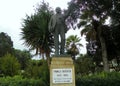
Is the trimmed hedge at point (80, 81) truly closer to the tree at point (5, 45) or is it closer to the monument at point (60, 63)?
the monument at point (60, 63)

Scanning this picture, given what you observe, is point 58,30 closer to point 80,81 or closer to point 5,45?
point 80,81

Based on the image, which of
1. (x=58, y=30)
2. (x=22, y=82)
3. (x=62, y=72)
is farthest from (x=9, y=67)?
(x=62, y=72)

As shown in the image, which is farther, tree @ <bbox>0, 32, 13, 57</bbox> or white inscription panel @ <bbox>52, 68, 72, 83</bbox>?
tree @ <bbox>0, 32, 13, 57</bbox>

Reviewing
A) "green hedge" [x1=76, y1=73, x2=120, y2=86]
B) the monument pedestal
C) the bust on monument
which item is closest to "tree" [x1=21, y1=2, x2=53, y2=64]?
"green hedge" [x1=76, y1=73, x2=120, y2=86]

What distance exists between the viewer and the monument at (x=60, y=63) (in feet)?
48.0

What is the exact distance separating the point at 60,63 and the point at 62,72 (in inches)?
16.6

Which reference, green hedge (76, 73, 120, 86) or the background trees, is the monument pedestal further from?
the background trees

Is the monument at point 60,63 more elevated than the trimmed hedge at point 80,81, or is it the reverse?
the monument at point 60,63

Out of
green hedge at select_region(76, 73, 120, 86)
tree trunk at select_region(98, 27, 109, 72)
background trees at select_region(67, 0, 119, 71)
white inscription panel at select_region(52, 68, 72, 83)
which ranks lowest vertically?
green hedge at select_region(76, 73, 120, 86)

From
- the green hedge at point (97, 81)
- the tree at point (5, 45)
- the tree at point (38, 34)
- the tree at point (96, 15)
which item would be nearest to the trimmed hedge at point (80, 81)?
the green hedge at point (97, 81)

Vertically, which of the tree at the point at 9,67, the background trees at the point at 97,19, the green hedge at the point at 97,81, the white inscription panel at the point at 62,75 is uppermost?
the background trees at the point at 97,19

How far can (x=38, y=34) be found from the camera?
33.0 metres

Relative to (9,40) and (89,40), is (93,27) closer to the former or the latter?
(89,40)

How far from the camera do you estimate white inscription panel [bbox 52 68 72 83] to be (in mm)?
14633
